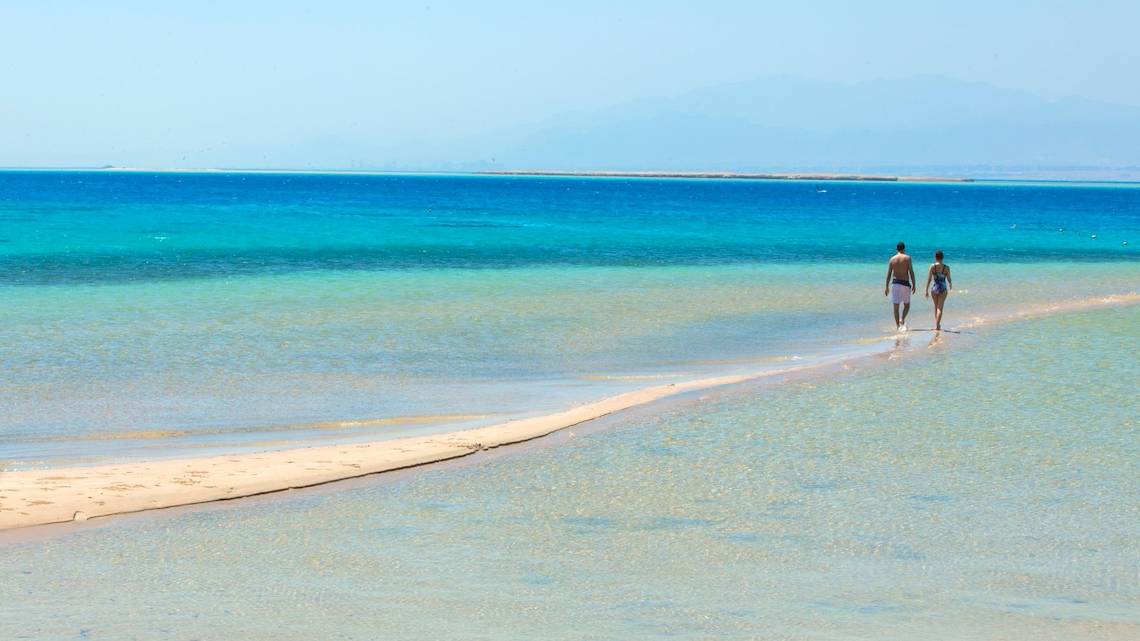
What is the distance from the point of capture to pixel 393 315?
27.7 m

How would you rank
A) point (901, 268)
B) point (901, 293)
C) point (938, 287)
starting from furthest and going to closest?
1. point (938, 287)
2. point (901, 293)
3. point (901, 268)

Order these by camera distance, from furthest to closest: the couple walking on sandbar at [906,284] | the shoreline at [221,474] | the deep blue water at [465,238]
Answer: the deep blue water at [465,238] < the couple walking on sandbar at [906,284] < the shoreline at [221,474]

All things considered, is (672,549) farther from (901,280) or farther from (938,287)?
(938,287)

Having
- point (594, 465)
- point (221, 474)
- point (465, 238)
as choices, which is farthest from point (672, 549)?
point (465, 238)

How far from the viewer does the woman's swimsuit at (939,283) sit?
25.8 metres

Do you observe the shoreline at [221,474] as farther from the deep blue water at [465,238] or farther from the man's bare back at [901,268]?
the deep blue water at [465,238]

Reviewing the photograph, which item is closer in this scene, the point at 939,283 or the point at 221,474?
the point at 221,474

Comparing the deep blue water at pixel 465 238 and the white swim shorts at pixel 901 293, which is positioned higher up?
the white swim shorts at pixel 901 293

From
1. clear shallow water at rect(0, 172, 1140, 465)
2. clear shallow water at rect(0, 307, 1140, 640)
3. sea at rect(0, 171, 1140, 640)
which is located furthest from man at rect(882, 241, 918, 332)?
clear shallow water at rect(0, 307, 1140, 640)

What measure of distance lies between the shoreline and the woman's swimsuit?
39.5 ft

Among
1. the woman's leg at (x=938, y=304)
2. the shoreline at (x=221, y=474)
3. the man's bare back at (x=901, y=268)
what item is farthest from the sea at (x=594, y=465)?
the man's bare back at (x=901, y=268)

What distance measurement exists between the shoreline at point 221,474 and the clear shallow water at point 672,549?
48 centimetres

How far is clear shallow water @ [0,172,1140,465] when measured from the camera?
1617cm

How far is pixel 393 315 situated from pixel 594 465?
1544 cm
